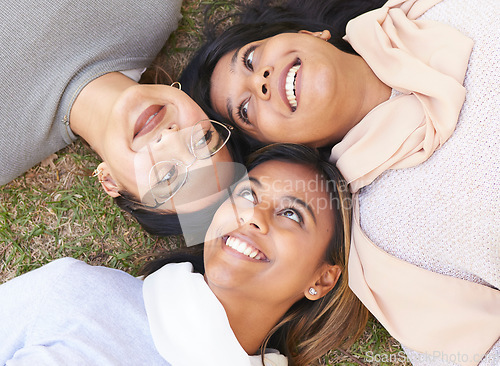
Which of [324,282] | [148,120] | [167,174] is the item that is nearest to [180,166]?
[167,174]

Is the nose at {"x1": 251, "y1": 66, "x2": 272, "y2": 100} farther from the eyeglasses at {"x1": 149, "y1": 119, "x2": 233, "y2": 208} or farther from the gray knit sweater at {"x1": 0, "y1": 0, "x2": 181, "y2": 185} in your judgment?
the gray knit sweater at {"x1": 0, "y1": 0, "x2": 181, "y2": 185}

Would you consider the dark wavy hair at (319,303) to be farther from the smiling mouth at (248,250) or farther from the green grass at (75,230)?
the smiling mouth at (248,250)

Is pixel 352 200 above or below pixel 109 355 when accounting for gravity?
above

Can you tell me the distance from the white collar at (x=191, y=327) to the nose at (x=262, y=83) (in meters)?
0.67

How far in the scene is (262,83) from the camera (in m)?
1.62

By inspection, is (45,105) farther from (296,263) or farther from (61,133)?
(296,263)

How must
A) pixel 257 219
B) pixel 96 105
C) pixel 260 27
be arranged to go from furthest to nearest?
1. pixel 260 27
2. pixel 96 105
3. pixel 257 219

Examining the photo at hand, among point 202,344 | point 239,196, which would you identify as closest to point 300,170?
point 239,196

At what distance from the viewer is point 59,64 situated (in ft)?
6.00

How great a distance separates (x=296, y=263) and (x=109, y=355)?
0.67 metres

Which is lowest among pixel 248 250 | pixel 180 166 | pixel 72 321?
pixel 72 321

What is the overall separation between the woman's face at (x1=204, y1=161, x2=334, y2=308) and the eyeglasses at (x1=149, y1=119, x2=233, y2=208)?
0.17 meters

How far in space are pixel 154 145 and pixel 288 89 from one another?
1.61ft

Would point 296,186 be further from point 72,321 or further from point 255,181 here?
point 72,321
